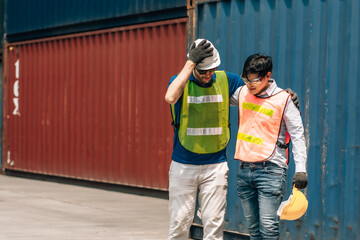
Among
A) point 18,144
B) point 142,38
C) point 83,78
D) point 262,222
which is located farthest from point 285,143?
point 18,144

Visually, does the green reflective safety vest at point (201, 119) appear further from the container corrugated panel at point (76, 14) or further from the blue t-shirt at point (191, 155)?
the container corrugated panel at point (76, 14)

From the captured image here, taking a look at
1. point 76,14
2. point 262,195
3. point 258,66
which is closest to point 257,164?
point 262,195

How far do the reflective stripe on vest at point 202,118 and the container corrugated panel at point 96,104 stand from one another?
7.93 m

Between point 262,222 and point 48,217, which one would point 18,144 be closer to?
point 48,217

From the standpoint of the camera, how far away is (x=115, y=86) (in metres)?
16.1

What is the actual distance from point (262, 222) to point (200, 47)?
A: 1456 millimetres

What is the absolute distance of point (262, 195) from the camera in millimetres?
6000

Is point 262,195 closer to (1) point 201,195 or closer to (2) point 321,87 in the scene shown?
(1) point 201,195

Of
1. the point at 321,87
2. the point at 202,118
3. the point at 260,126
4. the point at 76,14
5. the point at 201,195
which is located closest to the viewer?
the point at 260,126

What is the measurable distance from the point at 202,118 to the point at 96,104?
1045 centimetres

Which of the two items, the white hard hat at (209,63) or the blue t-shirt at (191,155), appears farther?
the blue t-shirt at (191,155)

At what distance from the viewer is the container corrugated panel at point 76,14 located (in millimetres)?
14844

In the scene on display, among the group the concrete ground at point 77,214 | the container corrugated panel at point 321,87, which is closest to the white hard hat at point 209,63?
the container corrugated panel at point 321,87

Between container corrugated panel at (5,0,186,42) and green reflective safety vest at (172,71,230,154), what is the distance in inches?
313
